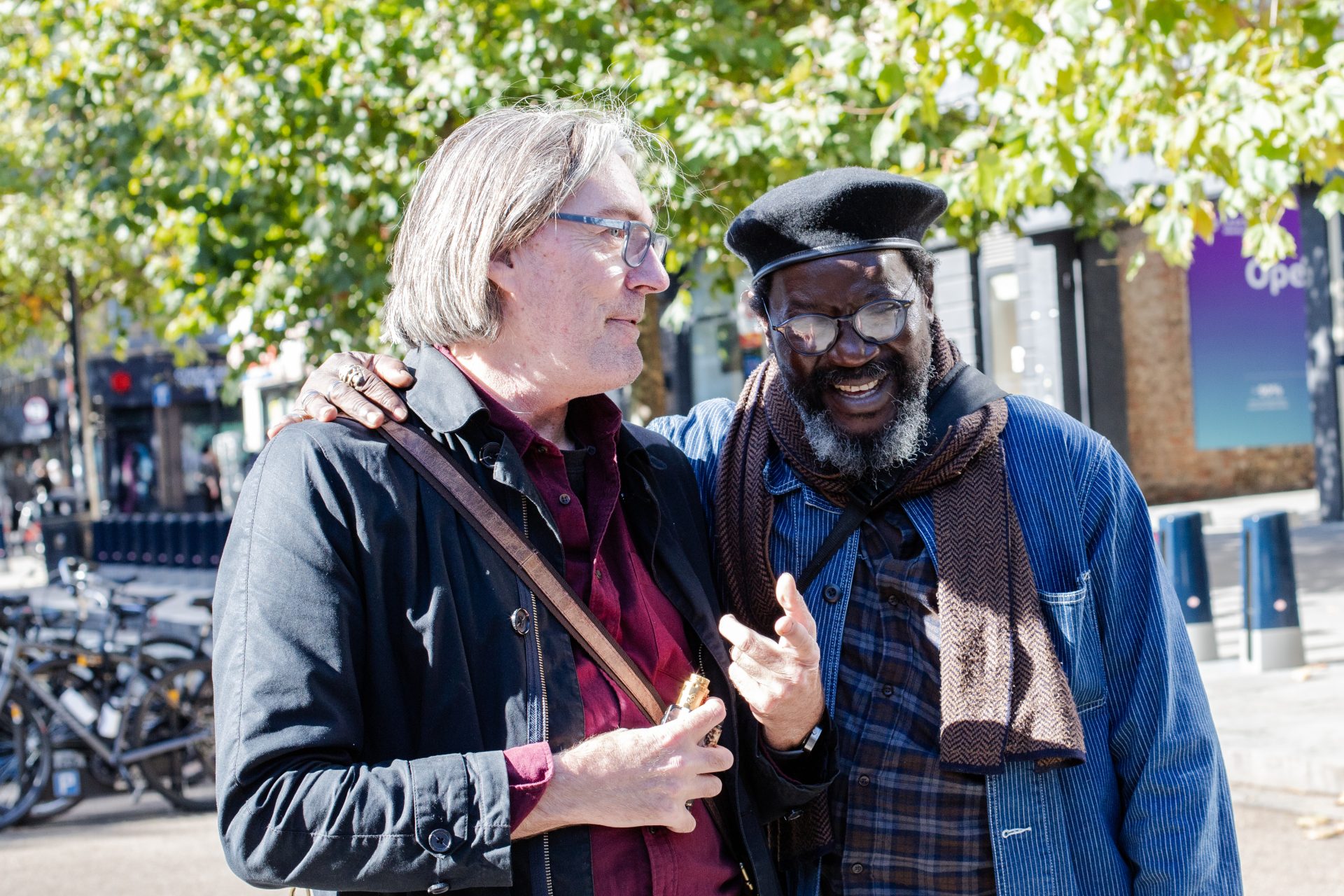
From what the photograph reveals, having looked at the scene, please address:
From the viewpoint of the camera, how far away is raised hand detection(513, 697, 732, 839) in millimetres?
1686

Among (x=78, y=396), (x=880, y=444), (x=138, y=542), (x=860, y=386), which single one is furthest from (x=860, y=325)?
(x=138, y=542)

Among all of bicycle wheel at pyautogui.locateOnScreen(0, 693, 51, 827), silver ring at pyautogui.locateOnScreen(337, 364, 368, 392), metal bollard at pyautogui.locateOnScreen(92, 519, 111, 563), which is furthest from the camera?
metal bollard at pyautogui.locateOnScreen(92, 519, 111, 563)

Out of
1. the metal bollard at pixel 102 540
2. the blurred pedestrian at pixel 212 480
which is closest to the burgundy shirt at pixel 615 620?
the metal bollard at pixel 102 540

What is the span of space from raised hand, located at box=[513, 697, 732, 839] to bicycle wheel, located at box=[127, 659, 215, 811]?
5.83 m

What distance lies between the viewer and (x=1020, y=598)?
2127mm

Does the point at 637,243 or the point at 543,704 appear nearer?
the point at 543,704

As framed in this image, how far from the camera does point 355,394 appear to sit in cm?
193

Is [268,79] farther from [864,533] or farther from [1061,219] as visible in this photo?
[1061,219]

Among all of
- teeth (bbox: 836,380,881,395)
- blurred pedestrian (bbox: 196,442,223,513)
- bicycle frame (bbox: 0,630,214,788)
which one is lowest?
bicycle frame (bbox: 0,630,214,788)

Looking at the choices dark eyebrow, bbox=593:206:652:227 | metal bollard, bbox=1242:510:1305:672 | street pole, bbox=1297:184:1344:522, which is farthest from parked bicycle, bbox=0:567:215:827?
street pole, bbox=1297:184:1344:522

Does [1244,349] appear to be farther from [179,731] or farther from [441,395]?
[441,395]

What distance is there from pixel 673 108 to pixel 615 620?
20.5 ft

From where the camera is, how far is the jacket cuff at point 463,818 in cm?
160

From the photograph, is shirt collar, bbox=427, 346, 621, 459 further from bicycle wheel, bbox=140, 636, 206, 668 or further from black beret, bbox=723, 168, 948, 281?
bicycle wheel, bbox=140, 636, 206, 668
